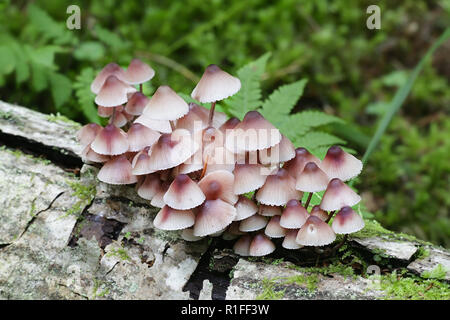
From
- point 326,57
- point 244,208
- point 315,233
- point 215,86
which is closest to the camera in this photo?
point 315,233

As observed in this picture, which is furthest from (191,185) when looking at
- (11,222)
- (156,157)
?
(11,222)

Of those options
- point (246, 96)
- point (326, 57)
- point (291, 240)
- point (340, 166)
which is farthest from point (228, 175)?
point (326, 57)

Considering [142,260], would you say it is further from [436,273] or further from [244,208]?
[436,273]

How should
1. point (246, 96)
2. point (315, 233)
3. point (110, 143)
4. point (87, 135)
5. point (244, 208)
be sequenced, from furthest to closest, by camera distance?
1. point (246, 96)
2. point (87, 135)
3. point (110, 143)
4. point (244, 208)
5. point (315, 233)

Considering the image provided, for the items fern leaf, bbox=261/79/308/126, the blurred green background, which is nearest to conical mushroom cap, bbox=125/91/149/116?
fern leaf, bbox=261/79/308/126

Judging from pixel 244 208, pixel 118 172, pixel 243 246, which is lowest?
pixel 243 246
